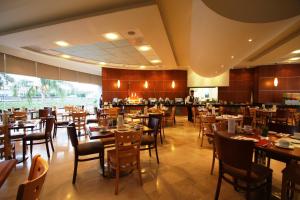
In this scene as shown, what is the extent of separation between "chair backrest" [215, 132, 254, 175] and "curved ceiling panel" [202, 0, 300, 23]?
6.89 feet

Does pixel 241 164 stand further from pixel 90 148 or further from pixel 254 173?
pixel 90 148

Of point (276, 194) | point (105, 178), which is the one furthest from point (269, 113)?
point (105, 178)

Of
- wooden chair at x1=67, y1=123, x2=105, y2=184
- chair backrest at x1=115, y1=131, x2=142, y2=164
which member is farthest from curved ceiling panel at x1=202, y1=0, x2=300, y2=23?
wooden chair at x1=67, y1=123, x2=105, y2=184

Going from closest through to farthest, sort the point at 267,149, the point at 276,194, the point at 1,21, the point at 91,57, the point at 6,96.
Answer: the point at 267,149, the point at 276,194, the point at 1,21, the point at 6,96, the point at 91,57

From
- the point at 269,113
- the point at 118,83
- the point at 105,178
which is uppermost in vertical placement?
the point at 118,83

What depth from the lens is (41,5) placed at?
121 inches

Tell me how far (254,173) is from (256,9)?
8.71 ft

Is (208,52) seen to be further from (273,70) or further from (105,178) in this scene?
(273,70)

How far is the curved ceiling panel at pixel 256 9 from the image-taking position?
2619 millimetres

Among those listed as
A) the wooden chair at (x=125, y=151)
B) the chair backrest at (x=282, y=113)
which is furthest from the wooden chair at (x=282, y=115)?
the wooden chair at (x=125, y=151)

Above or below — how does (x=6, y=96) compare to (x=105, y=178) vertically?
above

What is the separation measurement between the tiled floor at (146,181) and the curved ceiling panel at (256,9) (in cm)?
289

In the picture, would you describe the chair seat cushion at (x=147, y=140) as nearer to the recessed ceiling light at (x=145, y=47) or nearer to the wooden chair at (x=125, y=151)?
the wooden chair at (x=125, y=151)

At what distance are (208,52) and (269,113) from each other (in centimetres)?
439
